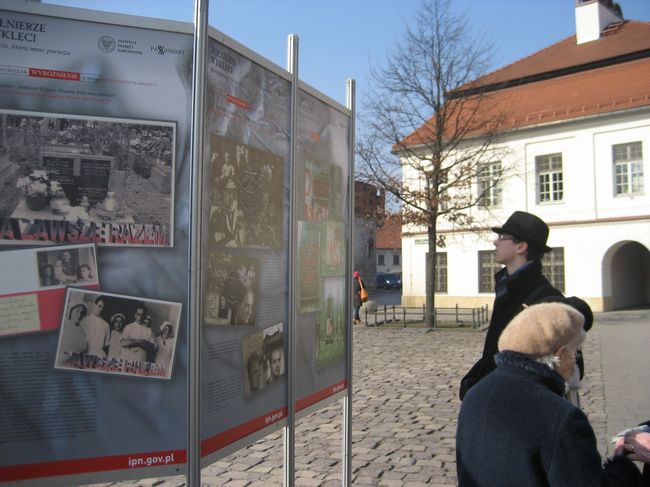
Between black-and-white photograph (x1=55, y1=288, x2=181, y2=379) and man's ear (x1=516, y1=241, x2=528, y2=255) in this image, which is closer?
black-and-white photograph (x1=55, y1=288, x2=181, y2=379)

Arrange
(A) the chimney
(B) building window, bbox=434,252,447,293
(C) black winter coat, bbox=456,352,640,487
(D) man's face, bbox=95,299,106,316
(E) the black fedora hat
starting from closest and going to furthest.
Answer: (C) black winter coat, bbox=456,352,640,487
(D) man's face, bbox=95,299,106,316
(E) the black fedora hat
(B) building window, bbox=434,252,447,293
(A) the chimney

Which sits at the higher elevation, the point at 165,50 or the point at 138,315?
the point at 165,50

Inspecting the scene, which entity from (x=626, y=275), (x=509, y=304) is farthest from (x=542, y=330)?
(x=626, y=275)

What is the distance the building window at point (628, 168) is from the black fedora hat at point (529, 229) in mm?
28845

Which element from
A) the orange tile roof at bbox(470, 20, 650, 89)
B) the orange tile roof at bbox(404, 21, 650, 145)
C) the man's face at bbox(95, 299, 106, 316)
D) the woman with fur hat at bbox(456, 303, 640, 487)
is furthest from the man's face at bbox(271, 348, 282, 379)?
the orange tile roof at bbox(470, 20, 650, 89)

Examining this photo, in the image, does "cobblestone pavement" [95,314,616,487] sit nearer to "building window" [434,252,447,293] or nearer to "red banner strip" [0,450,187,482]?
"red banner strip" [0,450,187,482]

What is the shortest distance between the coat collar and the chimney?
40118mm

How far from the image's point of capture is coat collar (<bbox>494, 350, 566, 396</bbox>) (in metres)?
2.17

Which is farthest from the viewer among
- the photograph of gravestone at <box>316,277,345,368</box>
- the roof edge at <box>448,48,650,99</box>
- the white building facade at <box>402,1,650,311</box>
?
the roof edge at <box>448,48,650,99</box>

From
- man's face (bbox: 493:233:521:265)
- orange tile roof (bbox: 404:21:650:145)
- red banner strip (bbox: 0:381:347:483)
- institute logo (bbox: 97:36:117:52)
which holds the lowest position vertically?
red banner strip (bbox: 0:381:347:483)

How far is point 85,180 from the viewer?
252 cm

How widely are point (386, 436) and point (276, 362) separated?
3.81m

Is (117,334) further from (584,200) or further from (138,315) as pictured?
(584,200)

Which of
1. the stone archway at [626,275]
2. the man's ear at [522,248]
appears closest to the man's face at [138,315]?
the man's ear at [522,248]
